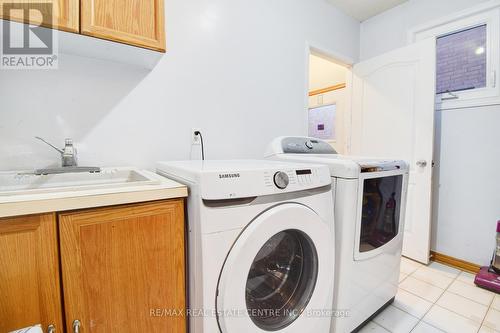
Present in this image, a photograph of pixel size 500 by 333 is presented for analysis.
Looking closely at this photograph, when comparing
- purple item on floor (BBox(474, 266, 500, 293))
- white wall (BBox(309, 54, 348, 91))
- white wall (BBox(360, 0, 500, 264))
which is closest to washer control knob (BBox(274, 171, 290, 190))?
purple item on floor (BBox(474, 266, 500, 293))

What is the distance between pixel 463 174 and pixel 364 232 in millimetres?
1581

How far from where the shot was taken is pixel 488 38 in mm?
1942

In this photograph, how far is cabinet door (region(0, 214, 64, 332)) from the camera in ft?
1.91

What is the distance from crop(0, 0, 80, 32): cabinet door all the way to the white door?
2549mm

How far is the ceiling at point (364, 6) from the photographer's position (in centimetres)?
236

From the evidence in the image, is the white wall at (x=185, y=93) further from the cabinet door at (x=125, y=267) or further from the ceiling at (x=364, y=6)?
the cabinet door at (x=125, y=267)

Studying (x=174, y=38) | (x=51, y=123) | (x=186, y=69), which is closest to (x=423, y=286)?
(x=186, y=69)

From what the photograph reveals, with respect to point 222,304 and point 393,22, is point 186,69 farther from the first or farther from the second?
point 393,22

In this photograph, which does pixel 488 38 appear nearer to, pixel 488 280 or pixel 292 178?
pixel 488 280

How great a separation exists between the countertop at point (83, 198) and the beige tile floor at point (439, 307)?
56.5 inches

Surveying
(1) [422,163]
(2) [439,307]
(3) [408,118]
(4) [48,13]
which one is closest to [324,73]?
(3) [408,118]

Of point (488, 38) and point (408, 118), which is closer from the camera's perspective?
point (488, 38)

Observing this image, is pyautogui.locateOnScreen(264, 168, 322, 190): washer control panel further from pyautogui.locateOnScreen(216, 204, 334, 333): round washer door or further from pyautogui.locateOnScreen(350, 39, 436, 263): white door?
pyautogui.locateOnScreen(350, 39, 436, 263): white door

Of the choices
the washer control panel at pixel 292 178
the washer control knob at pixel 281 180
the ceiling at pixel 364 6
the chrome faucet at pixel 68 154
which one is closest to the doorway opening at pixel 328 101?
the ceiling at pixel 364 6
